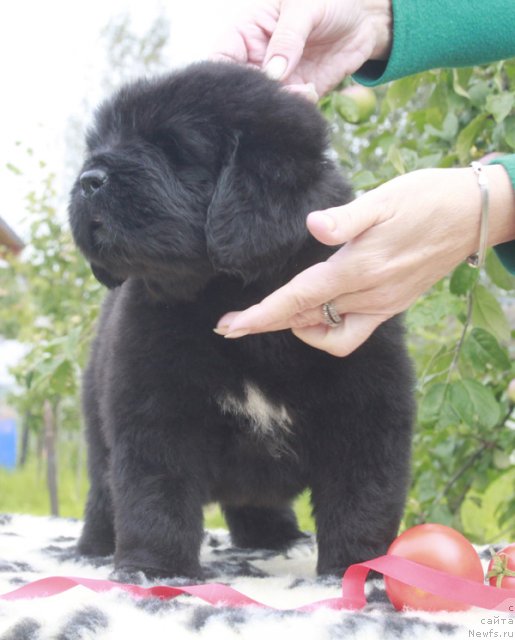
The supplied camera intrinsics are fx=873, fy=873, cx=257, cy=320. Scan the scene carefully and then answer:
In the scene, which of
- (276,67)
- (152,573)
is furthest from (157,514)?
(276,67)

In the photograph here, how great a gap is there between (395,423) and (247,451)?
35 centimetres

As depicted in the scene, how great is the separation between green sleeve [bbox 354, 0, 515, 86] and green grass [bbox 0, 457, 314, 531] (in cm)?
304

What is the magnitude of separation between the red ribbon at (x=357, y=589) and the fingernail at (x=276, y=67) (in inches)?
46.2

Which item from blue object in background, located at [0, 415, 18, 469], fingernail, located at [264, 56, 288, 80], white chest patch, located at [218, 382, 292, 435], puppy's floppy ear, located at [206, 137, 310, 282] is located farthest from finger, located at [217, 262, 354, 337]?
blue object in background, located at [0, 415, 18, 469]

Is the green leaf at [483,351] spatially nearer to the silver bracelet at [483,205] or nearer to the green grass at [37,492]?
the silver bracelet at [483,205]

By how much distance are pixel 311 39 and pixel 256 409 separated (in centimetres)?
112

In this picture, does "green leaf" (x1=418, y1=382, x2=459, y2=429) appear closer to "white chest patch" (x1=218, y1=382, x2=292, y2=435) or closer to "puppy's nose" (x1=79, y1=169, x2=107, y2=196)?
"white chest patch" (x1=218, y1=382, x2=292, y2=435)

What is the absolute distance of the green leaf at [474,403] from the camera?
2.52 metres

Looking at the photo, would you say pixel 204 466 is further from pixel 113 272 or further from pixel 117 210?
pixel 117 210

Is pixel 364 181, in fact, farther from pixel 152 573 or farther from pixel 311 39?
pixel 152 573

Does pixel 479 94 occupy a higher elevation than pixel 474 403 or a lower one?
higher

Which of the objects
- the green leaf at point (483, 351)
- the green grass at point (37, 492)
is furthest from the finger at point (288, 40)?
the green grass at point (37, 492)

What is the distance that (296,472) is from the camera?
2057 millimetres

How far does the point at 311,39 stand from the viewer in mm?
2459
